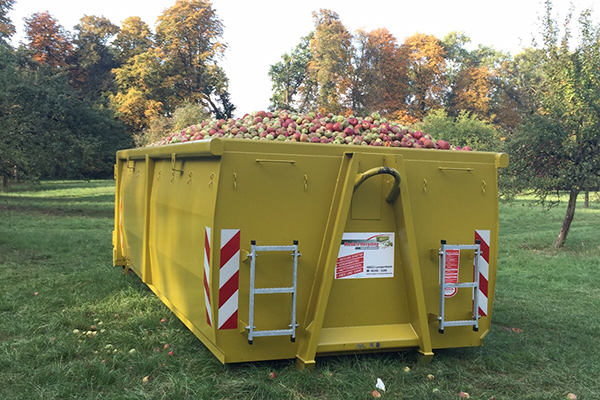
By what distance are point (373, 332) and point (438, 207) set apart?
116cm

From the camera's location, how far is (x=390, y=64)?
49906 mm

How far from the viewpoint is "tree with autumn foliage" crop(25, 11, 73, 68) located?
4756 centimetres

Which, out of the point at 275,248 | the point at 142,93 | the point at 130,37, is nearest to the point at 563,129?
the point at 275,248

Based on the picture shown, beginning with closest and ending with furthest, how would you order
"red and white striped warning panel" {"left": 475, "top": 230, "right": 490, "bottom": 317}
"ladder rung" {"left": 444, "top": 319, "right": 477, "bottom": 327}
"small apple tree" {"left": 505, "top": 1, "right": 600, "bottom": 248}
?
"ladder rung" {"left": 444, "top": 319, "right": 477, "bottom": 327} < "red and white striped warning panel" {"left": 475, "top": 230, "right": 490, "bottom": 317} < "small apple tree" {"left": 505, "top": 1, "right": 600, "bottom": 248}

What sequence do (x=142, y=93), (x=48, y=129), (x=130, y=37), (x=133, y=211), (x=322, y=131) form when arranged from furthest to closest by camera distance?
(x=130, y=37) → (x=142, y=93) → (x=48, y=129) → (x=133, y=211) → (x=322, y=131)

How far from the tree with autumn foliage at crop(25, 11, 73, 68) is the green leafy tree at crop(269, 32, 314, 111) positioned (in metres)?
18.5

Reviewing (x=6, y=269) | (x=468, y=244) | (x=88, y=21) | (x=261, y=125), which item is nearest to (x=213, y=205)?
(x=261, y=125)

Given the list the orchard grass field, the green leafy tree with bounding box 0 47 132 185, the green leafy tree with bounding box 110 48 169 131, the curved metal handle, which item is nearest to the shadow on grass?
the green leafy tree with bounding box 0 47 132 185

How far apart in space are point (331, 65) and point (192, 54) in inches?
468

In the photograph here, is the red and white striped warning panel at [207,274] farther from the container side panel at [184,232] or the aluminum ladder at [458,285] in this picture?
the aluminum ladder at [458,285]

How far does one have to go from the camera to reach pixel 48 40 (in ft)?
159

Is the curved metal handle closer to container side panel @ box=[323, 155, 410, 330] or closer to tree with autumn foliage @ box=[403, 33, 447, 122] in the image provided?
container side panel @ box=[323, 155, 410, 330]

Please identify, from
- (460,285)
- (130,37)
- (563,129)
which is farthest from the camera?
(130,37)

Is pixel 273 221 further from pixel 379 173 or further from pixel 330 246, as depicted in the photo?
pixel 379 173
